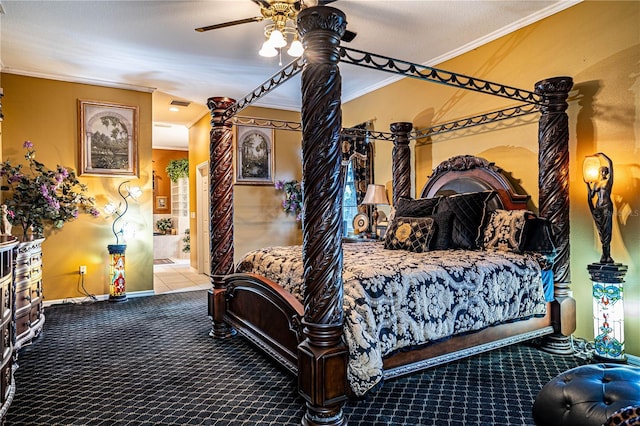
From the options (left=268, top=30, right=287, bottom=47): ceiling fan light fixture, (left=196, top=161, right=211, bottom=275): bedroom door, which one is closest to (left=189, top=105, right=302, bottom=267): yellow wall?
(left=196, top=161, right=211, bottom=275): bedroom door

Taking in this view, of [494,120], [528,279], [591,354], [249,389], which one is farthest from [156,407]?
[494,120]

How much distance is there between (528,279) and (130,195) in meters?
4.96

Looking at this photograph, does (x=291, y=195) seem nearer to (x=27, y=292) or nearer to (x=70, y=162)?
(x=70, y=162)

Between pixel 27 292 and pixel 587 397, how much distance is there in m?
4.07

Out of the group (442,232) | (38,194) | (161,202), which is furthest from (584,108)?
(161,202)

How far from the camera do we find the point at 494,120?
3.82 meters

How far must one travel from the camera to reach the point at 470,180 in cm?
404

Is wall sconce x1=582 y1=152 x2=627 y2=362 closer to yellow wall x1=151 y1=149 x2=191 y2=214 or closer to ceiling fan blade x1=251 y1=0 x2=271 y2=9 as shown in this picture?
ceiling fan blade x1=251 y1=0 x2=271 y2=9

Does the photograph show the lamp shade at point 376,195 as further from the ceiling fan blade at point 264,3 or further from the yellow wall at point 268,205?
the ceiling fan blade at point 264,3

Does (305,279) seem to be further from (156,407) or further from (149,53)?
(149,53)

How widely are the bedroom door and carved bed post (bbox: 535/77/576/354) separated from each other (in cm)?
565

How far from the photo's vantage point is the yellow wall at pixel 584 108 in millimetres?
2934

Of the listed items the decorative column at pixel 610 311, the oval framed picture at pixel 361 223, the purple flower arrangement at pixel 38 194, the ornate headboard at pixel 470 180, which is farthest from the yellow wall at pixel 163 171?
the decorative column at pixel 610 311

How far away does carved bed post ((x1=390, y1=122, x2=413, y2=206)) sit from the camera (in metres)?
4.83
